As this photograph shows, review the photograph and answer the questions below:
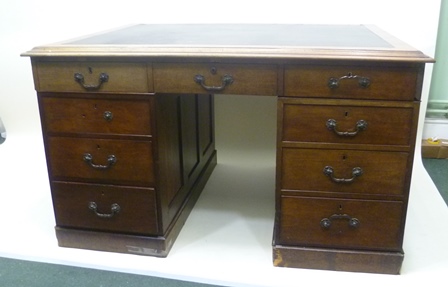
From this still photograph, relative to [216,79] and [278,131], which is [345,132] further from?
[216,79]

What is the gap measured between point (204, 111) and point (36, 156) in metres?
0.95

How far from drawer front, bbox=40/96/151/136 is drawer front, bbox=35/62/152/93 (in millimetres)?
36

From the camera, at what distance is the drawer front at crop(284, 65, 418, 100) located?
1216 mm

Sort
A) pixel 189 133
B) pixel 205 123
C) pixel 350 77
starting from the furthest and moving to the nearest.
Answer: pixel 205 123 < pixel 189 133 < pixel 350 77

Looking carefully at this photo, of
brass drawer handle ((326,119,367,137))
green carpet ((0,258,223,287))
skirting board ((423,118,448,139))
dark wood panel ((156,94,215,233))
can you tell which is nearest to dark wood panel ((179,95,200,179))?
dark wood panel ((156,94,215,233))

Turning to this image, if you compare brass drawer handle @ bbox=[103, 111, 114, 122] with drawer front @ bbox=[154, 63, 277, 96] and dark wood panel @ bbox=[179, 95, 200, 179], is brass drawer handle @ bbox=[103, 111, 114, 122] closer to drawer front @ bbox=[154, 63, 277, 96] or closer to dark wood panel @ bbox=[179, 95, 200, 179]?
drawer front @ bbox=[154, 63, 277, 96]

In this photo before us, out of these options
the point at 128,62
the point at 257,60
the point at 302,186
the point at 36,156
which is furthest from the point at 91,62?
the point at 36,156

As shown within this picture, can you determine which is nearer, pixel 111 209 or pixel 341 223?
pixel 341 223

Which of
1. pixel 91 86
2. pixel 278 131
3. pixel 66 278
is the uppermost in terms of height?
pixel 91 86

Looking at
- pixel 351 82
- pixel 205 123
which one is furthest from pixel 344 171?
pixel 205 123

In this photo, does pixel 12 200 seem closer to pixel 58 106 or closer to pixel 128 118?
pixel 58 106

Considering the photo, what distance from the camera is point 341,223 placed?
4.51 feet

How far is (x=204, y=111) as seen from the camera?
2012 millimetres

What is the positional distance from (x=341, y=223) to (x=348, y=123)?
30 cm
